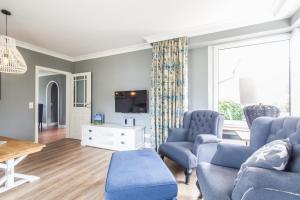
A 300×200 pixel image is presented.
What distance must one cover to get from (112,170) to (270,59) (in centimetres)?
306

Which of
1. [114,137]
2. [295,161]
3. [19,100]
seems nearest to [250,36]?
[295,161]

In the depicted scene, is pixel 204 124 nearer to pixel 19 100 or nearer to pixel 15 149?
pixel 15 149

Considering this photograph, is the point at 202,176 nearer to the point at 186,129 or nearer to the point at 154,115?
the point at 186,129

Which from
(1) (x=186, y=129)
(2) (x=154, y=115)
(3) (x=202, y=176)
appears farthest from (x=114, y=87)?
(3) (x=202, y=176)

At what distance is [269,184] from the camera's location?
95 centimetres

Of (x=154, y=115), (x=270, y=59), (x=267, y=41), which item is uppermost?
(x=267, y=41)

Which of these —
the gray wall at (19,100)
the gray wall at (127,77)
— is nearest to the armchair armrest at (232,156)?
the gray wall at (127,77)

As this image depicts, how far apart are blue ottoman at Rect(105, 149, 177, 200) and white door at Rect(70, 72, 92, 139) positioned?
329cm

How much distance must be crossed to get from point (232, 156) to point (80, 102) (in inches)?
168

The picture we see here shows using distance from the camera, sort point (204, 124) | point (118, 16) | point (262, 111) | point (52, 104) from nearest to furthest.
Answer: point (262, 111)
point (118, 16)
point (204, 124)
point (52, 104)

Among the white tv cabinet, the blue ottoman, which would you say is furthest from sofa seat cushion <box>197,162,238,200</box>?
the white tv cabinet

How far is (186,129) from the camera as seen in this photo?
289cm

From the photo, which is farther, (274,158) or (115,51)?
(115,51)

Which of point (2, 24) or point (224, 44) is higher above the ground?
point (2, 24)
